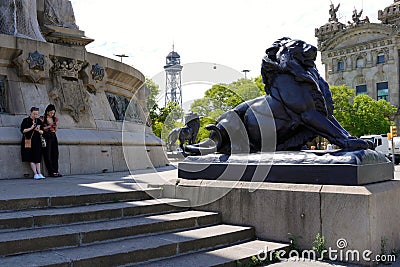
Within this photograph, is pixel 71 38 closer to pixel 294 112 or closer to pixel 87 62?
pixel 87 62

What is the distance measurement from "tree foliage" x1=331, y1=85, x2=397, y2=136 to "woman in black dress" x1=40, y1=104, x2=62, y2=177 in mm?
49450

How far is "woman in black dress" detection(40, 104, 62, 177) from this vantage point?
33.9 feet

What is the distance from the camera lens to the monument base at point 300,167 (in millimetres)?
5695

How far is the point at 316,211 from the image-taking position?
18.9 ft

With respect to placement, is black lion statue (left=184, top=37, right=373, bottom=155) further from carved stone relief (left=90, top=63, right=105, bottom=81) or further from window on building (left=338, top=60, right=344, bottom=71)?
window on building (left=338, top=60, right=344, bottom=71)

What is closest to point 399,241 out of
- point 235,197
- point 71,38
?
point 235,197

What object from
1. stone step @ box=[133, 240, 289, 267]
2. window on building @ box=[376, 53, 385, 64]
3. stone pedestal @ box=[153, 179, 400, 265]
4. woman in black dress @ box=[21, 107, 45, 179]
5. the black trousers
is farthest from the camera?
window on building @ box=[376, 53, 385, 64]

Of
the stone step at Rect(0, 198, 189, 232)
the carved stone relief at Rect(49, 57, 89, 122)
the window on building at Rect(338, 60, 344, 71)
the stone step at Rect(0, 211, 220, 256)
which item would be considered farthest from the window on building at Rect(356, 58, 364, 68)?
the stone step at Rect(0, 211, 220, 256)

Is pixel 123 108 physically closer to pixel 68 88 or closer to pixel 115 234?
pixel 68 88

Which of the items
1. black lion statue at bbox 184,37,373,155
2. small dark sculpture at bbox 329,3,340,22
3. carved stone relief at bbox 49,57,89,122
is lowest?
black lion statue at bbox 184,37,373,155

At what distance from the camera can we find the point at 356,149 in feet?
19.8

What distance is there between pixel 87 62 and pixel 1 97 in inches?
102

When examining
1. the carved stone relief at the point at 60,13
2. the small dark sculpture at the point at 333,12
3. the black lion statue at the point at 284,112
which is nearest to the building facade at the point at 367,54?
the small dark sculpture at the point at 333,12

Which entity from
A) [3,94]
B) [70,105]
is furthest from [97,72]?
[3,94]
